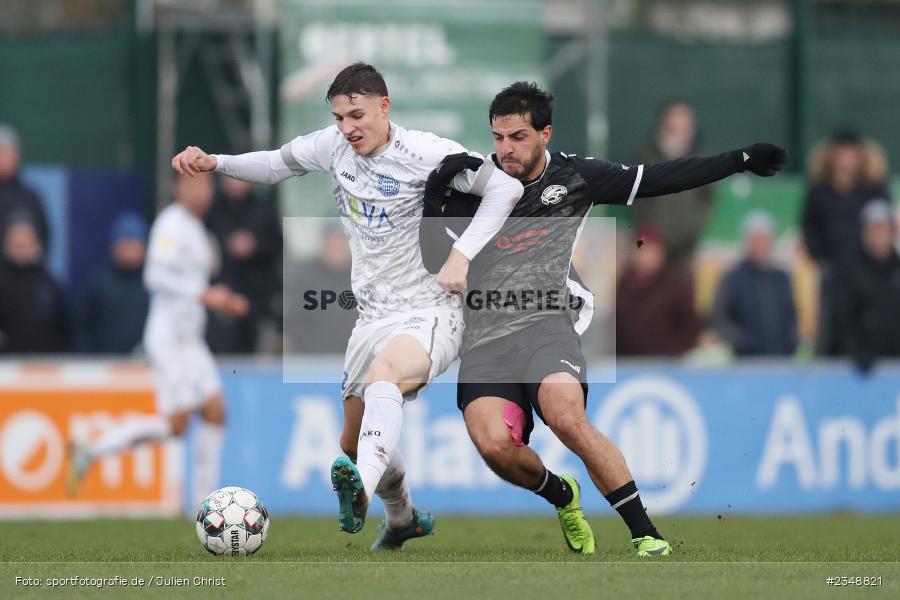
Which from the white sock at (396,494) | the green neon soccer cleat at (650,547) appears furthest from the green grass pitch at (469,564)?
the white sock at (396,494)

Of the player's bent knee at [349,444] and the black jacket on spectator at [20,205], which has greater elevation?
the black jacket on spectator at [20,205]

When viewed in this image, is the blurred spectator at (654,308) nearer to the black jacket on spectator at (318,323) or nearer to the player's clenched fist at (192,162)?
the black jacket on spectator at (318,323)

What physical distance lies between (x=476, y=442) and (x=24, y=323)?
292 inches

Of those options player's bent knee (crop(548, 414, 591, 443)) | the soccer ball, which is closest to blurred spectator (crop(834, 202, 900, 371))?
player's bent knee (crop(548, 414, 591, 443))

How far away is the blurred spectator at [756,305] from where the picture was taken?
14.7 metres

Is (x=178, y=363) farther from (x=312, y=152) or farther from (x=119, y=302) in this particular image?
(x=312, y=152)

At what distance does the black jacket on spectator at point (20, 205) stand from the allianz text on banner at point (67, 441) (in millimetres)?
1790

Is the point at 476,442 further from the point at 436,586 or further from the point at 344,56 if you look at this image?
the point at 344,56

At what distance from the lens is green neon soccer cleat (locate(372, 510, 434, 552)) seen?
29.7 ft

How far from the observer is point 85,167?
54.5 feet

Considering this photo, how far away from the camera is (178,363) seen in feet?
45.0

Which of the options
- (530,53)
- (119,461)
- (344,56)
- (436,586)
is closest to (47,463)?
(119,461)

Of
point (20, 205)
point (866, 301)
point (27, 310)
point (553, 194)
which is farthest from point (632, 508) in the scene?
point (20, 205)

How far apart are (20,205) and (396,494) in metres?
7.35
